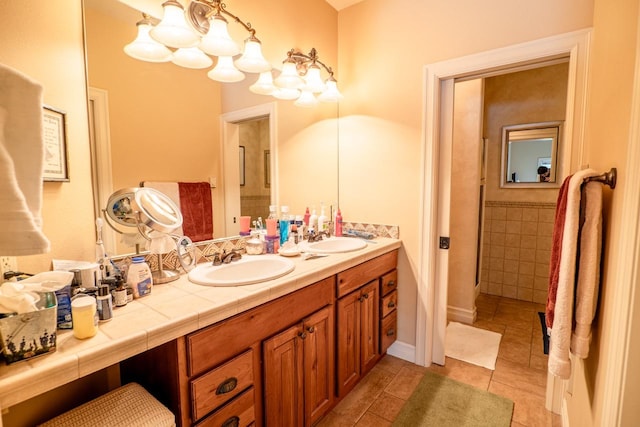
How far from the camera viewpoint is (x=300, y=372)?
1.32 metres

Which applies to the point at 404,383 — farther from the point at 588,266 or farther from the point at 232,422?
the point at 588,266

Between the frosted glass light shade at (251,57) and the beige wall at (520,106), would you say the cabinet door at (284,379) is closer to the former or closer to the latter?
the frosted glass light shade at (251,57)

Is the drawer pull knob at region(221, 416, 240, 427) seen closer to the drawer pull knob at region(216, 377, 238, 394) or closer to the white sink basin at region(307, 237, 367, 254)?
the drawer pull knob at region(216, 377, 238, 394)

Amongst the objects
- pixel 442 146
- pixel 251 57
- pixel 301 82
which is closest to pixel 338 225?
pixel 442 146

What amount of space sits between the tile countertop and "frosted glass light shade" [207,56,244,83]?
3.26 feet

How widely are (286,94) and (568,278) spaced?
A: 1.72m

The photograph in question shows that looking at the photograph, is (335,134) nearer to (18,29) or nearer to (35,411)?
(18,29)

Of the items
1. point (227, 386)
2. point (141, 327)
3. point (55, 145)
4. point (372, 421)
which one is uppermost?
point (55, 145)

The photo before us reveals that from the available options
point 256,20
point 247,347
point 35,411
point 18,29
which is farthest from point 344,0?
point 35,411

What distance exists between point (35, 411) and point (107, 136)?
37.1 inches

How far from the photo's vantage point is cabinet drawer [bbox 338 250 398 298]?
62.0 inches

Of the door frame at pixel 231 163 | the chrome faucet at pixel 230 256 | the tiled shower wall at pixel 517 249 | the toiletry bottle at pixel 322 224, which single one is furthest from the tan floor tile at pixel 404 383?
the tiled shower wall at pixel 517 249

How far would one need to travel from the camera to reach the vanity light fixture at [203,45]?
3.94 feet

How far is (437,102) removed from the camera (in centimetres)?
192
